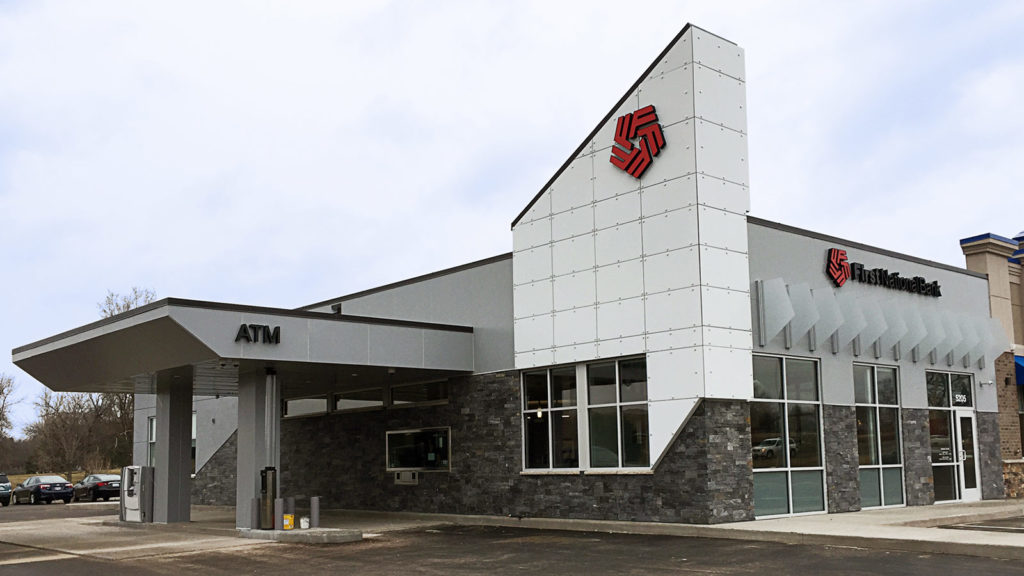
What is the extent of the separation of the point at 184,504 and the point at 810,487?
15.2 meters

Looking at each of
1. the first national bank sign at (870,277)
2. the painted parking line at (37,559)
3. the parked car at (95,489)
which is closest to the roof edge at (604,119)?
the first national bank sign at (870,277)

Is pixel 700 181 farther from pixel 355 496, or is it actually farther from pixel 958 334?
pixel 355 496

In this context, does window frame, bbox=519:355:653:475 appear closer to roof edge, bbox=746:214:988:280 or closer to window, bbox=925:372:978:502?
roof edge, bbox=746:214:988:280

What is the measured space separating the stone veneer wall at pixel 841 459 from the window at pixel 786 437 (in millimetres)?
267

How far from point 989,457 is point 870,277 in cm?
697

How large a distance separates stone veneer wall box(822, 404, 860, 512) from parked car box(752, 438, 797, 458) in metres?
1.20

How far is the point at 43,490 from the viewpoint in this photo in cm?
4356

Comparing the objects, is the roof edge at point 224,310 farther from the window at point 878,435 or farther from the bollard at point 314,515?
the window at point 878,435

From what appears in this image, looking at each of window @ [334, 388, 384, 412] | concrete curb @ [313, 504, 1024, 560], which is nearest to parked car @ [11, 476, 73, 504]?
window @ [334, 388, 384, 412]

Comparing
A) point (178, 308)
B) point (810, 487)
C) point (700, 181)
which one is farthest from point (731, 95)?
point (178, 308)

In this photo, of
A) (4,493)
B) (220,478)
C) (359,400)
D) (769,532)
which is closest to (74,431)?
(4,493)

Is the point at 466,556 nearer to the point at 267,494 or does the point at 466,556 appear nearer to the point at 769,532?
the point at 769,532

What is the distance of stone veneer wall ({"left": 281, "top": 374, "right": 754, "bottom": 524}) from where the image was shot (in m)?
18.3

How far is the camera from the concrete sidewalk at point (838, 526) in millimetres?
14275
